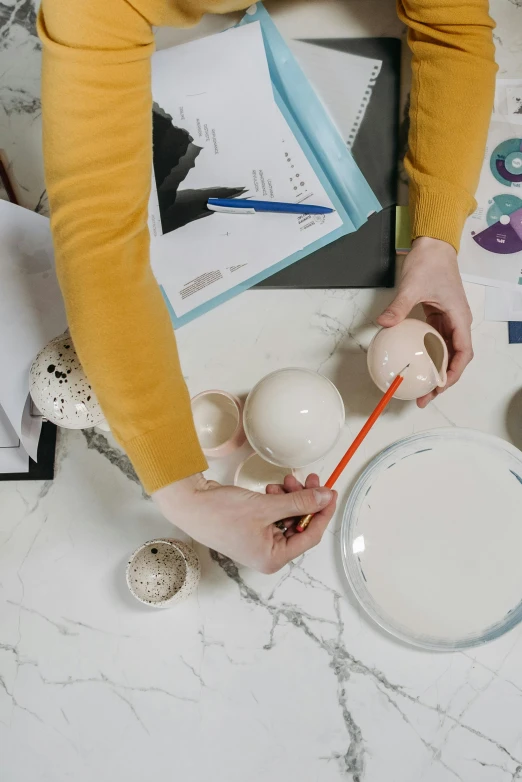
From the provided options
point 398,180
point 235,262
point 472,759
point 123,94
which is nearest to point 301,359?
point 235,262

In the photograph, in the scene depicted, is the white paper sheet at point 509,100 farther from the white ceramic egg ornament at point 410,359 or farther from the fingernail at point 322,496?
the fingernail at point 322,496

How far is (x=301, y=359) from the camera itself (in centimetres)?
79

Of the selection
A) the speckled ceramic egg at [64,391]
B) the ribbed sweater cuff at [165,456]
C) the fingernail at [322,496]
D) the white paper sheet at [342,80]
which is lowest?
the fingernail at [322,496]

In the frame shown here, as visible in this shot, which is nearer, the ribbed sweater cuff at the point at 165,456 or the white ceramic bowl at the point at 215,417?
the ribbed sweater cuff at the point at 165,456

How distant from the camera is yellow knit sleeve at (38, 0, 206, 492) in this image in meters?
0.66

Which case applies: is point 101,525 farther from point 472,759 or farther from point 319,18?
point 319,18

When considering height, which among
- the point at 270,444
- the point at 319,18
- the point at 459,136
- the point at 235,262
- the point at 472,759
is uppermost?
the point at 319,18

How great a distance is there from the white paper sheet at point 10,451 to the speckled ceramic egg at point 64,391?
126mm

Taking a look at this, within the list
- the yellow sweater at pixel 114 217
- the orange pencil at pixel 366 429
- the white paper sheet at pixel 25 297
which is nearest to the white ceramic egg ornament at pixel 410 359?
the orange pencil at pixel 366 429

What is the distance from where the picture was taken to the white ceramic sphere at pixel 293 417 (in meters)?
0.67

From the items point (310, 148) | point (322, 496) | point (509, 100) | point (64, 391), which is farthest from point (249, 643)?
point (509, 100)

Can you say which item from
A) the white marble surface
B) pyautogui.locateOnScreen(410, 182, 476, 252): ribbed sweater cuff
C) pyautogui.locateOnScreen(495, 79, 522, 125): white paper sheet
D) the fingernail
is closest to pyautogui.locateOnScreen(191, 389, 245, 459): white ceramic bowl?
the white marble surface

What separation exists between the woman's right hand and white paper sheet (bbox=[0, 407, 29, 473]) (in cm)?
22

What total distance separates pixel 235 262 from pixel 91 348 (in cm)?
23
